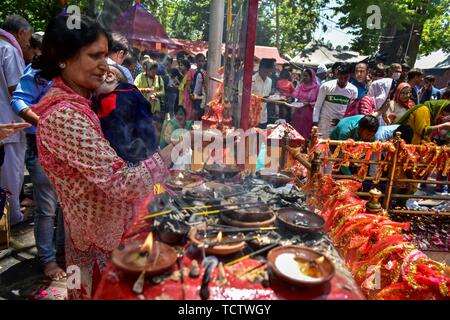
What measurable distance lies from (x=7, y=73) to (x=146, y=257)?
361 centimetres

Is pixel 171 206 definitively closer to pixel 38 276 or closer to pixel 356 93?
pixel 38 276

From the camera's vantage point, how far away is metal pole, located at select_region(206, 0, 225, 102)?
580cm

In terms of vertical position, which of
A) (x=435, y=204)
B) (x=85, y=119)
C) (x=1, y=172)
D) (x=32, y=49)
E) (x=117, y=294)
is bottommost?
(x=435, y=204)

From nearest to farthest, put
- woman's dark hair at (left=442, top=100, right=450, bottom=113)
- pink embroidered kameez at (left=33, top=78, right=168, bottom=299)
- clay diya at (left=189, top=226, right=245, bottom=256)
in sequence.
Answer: clay diya at (left=189, top=226, right=245, bottom=256), pink embroidered kameez at (left=33, top=78, right=168, bottom=299), woman's dark hair at (left=442, top=100, right=450, bottom=113)

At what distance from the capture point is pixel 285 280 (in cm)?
137

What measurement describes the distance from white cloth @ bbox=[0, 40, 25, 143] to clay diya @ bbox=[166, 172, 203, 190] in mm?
2589

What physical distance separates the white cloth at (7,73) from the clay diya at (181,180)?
2.59 meters

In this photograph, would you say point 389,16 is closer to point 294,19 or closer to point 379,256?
point 379,256

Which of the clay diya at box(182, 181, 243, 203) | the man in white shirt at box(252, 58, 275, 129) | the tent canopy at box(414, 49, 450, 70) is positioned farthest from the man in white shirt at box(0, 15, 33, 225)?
the tent canopy at box(414, 49, 450, 70)

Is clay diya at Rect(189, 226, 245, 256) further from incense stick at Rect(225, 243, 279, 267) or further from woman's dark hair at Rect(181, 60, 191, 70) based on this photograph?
woman's dark hair at Rect(181, 60, 191, 70)

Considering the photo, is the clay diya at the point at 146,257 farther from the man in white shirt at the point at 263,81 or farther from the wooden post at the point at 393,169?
the man in white shirt at the point at 263,81

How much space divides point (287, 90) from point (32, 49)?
7091mm

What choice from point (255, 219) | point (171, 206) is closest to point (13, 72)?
point (171, 206)

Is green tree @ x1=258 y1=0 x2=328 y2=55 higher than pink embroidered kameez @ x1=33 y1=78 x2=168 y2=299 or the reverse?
higher
